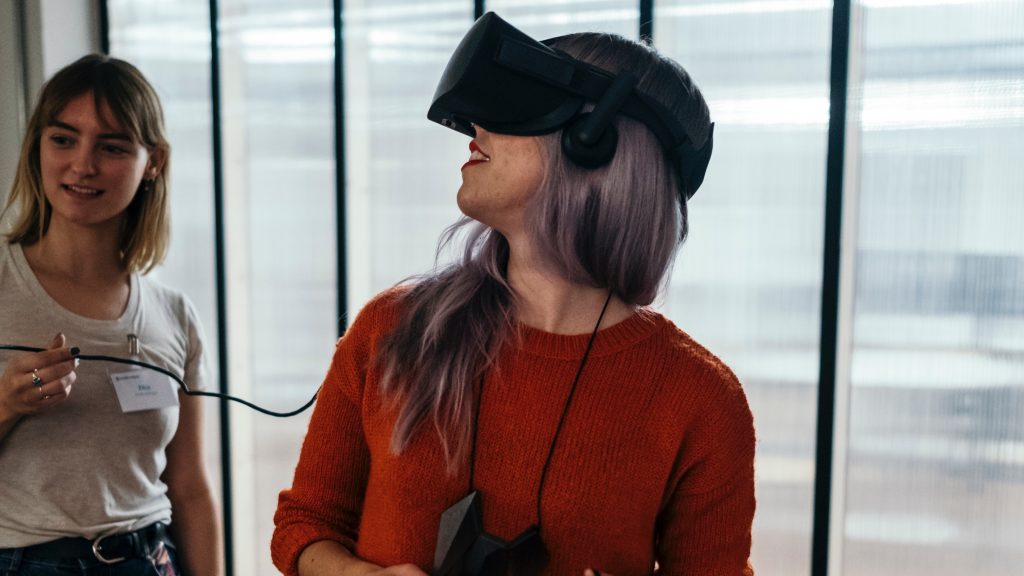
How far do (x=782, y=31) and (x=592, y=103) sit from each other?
3.37 feet

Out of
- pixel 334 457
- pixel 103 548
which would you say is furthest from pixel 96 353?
pixel 334 457

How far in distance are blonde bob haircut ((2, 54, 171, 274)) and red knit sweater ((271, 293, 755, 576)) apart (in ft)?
2.48

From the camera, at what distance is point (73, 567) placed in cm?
147

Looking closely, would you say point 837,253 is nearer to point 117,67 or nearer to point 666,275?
point 666,275

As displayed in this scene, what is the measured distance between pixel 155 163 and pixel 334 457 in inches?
34.8

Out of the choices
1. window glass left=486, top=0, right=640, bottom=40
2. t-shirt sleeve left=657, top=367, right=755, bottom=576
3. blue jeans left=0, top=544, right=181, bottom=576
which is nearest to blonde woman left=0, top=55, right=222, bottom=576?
blue jeans left=0, top=544, right=181, bottom=576

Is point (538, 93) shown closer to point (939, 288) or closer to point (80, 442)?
point (80, 442)

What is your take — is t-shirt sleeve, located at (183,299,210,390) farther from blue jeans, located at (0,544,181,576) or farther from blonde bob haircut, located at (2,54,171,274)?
blue jeans, located at (0,544,181,576)

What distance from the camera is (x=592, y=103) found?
3.49ft

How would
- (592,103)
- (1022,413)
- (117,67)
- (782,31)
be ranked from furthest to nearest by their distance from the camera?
1. (782,31)
2. (1022,413)
3. (117,67)
4. (592,103)

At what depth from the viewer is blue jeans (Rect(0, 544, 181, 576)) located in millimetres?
1442

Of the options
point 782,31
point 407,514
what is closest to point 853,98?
point 782,31

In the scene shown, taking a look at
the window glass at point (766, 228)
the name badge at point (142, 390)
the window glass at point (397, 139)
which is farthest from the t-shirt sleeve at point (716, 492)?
the window glass at point (397, 139)

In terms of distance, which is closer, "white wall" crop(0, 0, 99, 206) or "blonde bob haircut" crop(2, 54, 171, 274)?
"blonde bob haircut" crop(2, 54, 171, 274)
